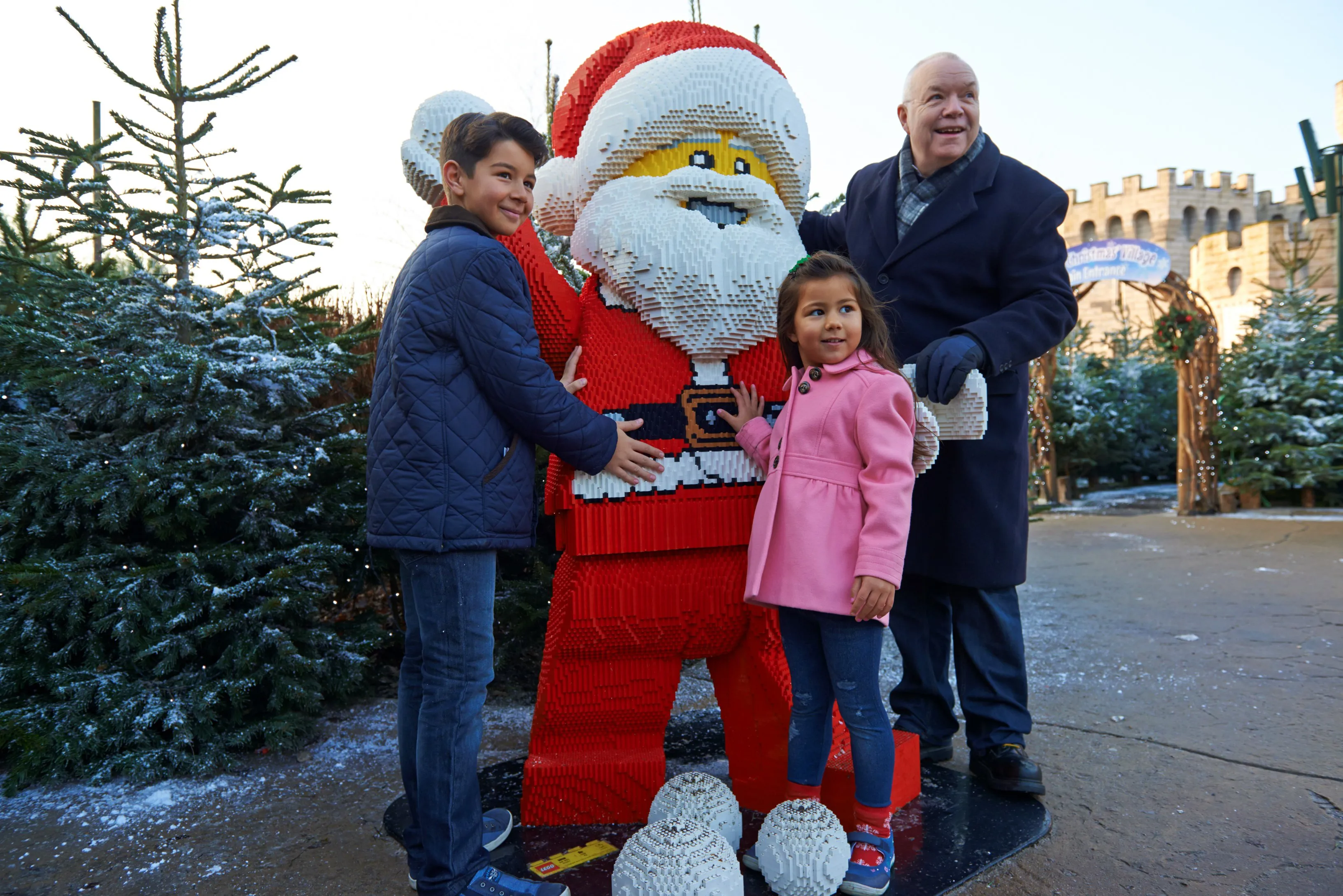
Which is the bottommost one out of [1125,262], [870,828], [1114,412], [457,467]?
[870,828]

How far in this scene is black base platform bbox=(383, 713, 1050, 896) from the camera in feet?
6.16

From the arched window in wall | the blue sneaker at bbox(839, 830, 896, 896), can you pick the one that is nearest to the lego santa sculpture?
the blue sneaker at bbox(839, 830, 896, 896)

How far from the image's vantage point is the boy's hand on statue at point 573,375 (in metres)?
2.04

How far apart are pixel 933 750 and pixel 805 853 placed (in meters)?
1.02

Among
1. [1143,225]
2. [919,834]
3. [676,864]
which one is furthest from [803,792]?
[1143,225]

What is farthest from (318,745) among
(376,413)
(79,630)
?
(376,413)

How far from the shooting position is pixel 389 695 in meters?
3.42

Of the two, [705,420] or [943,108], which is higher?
[943,108]

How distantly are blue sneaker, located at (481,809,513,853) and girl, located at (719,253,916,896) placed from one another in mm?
591

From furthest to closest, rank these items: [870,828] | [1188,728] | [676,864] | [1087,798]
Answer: [1188,728] < [1087,798] < [870,828] < [676,864]

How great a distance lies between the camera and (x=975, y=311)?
2.40 meters

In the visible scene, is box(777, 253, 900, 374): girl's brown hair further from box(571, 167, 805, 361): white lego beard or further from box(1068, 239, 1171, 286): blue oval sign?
box(1068, 239, 1171, 286): blue oval sign

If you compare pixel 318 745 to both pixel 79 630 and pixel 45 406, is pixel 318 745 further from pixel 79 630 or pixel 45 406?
pixel 45 406

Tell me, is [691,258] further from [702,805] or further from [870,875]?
[870,875]
